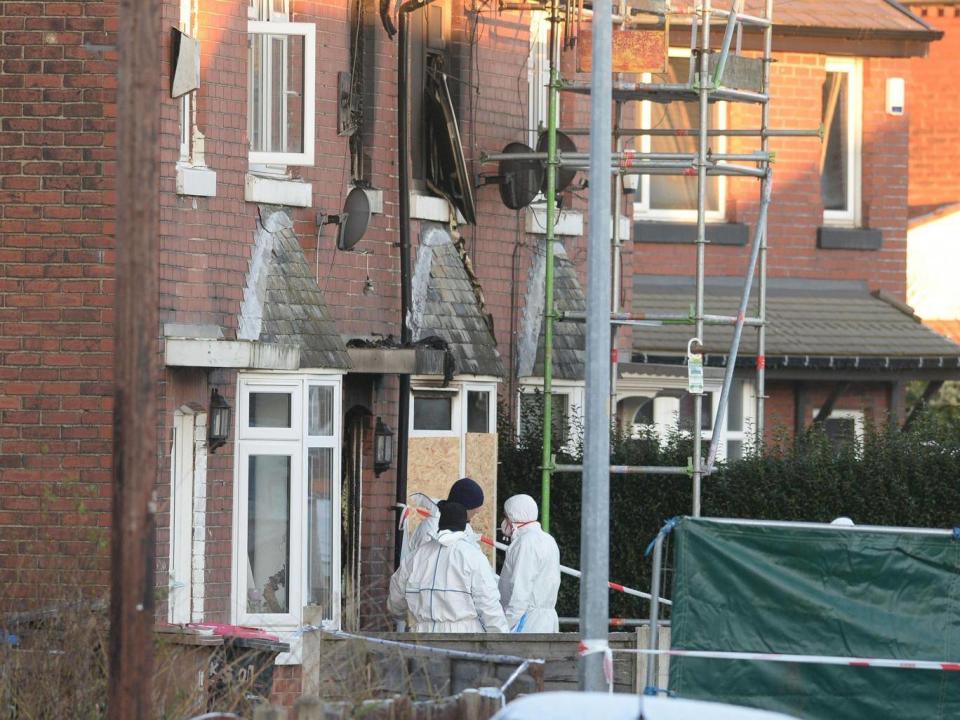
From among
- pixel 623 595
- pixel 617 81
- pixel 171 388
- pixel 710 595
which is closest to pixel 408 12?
pixel 617 81

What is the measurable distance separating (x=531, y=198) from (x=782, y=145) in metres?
8.22

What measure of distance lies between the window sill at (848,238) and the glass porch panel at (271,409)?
11.8m

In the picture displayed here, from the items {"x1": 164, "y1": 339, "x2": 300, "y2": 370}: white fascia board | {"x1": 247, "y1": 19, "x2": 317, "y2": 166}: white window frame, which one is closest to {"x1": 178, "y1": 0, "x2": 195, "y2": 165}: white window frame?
{"x1": 247, "y1": 19, "x2": 317, "y2": 166}: white window frame

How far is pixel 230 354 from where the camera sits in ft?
42.1

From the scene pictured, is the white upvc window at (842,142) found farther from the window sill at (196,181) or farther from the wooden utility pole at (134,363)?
the wooden utility pole at (134,363)

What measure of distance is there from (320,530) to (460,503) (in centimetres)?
190

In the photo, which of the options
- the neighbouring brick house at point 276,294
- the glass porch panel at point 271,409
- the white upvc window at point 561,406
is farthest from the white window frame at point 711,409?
the glass porch panel at point 271,409

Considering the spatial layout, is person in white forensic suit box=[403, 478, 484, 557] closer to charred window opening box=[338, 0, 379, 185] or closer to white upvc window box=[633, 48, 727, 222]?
charred window opening box=[338, 0, 379, 185]

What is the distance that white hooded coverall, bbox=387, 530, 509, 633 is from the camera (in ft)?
39.4

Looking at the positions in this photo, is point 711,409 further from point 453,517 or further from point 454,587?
point 454,587

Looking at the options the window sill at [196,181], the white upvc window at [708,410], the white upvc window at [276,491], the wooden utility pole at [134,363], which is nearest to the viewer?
the wooden utility pole at [134,363]

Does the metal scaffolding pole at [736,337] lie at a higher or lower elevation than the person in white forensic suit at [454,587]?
higher

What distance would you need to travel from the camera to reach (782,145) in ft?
78.1

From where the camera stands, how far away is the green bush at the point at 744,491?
16.3 meters
